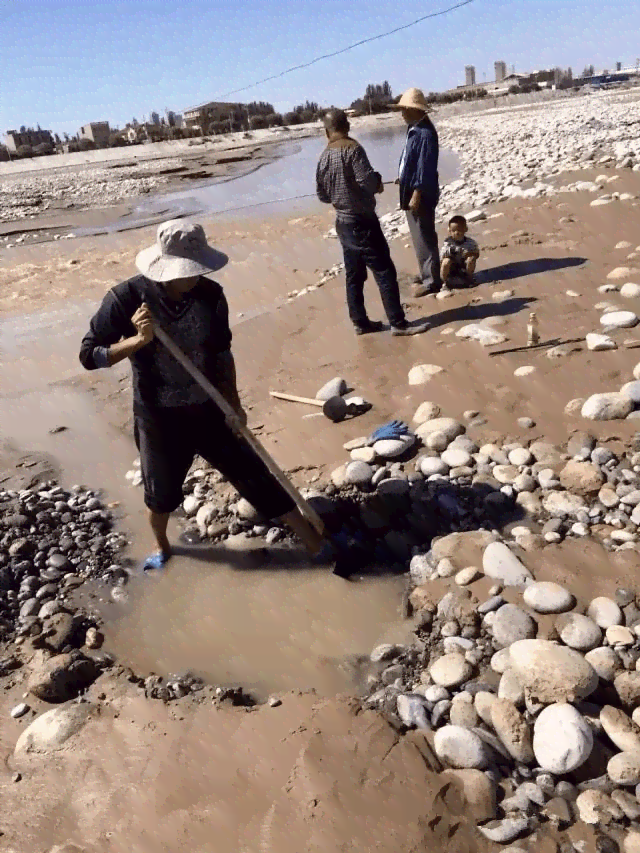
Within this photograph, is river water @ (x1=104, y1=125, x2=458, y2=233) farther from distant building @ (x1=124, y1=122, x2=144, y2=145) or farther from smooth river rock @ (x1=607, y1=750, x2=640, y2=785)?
distant building @ (x1=124, y1=122, x2=144, y2=145)

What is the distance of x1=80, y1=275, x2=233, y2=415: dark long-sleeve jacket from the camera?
2834 millimetres

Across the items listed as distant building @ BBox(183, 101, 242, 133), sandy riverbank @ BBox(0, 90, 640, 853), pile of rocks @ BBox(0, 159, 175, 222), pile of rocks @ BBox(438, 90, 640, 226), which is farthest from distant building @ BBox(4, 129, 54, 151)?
sandy riverbank @ BBox(0, 90, 640, 853)

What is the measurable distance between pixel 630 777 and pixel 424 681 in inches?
29.6

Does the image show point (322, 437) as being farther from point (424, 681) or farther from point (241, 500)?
point (424, 681)

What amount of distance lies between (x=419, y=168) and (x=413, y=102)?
1.71 ft

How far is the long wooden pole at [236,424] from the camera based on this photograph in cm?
284

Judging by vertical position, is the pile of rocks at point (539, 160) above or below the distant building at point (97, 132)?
below

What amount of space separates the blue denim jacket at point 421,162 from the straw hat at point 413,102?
0.12 m

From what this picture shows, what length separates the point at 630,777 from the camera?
79.2 inches

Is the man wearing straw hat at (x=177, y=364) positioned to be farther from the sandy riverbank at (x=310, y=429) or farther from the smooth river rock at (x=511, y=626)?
the smooth river rock at (x=511, y=626)

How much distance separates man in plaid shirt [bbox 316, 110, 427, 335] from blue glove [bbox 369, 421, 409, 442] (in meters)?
1.71

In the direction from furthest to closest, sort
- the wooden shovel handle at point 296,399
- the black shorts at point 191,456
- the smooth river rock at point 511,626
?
the wooden shovel handle at point 296,399, the black shorts at point 191,456, the smooth river rock at point 511,626

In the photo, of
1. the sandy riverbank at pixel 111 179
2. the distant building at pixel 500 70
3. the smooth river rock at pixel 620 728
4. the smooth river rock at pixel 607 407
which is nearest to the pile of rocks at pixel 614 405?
the smooth river rock at pixel 607 407

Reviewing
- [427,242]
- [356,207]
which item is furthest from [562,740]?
[427,242]
